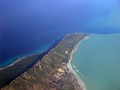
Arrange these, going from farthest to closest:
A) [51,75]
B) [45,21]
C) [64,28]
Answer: [45,21] → [64,28] → [51,75]

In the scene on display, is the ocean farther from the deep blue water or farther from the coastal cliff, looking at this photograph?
the coastal cliff

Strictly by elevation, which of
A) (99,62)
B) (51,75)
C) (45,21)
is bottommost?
(99,62)

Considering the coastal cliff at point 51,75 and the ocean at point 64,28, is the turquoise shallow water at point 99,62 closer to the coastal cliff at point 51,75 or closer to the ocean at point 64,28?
the ocean at point 64,28

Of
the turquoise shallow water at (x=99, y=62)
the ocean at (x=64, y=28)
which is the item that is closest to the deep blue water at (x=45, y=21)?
the ocean at (x=64, y=28)

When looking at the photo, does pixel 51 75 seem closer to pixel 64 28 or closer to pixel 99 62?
pixel 99 62

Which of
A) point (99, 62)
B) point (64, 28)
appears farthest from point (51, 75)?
point (64, 28)

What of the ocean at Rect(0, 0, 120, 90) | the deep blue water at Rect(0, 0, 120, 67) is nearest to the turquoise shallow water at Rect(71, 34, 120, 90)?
the ocean at Rect(0, 0, 120, 90)

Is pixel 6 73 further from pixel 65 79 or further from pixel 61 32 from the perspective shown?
pixel 61 32
